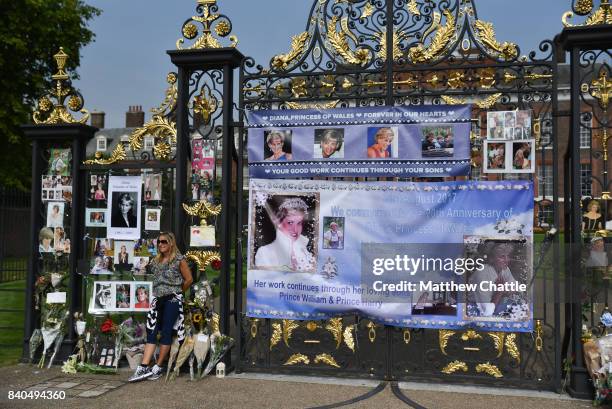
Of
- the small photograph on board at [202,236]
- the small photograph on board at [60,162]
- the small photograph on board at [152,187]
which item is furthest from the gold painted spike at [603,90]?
the small photograph on board at [60,162]

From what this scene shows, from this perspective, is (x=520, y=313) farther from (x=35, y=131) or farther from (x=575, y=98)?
(x=35, y=131)

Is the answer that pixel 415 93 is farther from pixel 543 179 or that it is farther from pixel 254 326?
pixel 254 326

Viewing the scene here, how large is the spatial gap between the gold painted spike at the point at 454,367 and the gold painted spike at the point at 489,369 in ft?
0.47

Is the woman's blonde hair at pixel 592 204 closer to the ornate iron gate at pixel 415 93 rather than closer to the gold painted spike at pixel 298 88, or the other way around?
the ornate iron gate at pixel 415 93

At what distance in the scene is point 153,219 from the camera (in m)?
6.82

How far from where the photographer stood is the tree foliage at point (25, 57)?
16.9m

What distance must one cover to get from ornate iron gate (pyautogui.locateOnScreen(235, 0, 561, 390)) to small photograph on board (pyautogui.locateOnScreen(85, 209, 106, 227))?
188cm

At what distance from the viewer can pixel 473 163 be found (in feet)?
20.3

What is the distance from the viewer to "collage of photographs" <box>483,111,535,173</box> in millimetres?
5969

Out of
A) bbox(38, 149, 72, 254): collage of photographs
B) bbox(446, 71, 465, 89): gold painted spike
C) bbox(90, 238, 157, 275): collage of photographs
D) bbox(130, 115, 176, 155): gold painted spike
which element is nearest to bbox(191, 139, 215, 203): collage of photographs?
bbox(130, 115, 176, 155): gold painted spike

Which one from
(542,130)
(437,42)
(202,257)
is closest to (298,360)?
(202,257)

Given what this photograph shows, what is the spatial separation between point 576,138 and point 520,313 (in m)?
1.92

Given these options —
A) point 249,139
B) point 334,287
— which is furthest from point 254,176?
point 334,287

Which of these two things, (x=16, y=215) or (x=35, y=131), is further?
(x=16, y=215)
